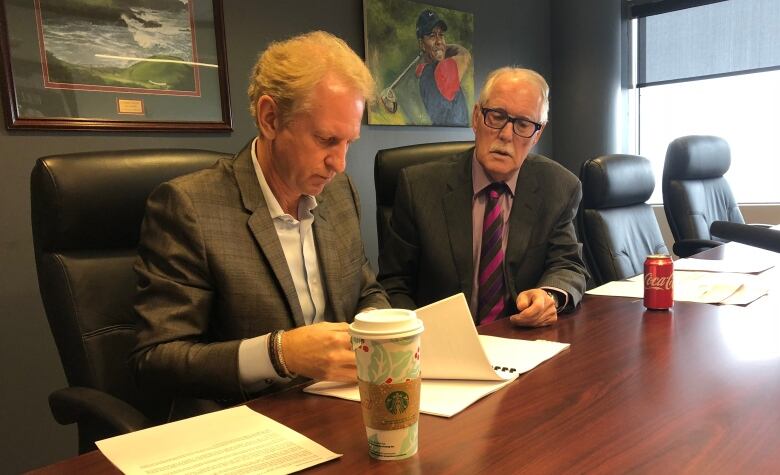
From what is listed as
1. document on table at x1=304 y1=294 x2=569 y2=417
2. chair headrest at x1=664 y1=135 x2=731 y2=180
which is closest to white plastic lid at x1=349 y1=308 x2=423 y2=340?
document on table at x1=304 y1=294 x2=569 y2=417

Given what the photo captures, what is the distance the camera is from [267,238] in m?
1.11

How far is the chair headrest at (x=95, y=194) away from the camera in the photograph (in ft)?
3.97

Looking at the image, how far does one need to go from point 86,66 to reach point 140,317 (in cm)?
140

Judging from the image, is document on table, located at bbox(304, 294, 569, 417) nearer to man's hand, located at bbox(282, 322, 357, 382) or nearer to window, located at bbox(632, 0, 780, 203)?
man's hand, located at bbox(282, 322, 357, 382)

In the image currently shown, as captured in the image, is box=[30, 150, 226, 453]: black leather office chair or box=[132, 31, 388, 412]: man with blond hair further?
box=[30, 150, 226, 453]: black leather office chair

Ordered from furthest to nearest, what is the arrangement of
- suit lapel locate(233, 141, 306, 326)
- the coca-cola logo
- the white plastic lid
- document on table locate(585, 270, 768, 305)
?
document on table locate(585, 270, 768, 305) → the coca-cola logo → suit lapel locate(233, 141, 306, 326) → the white plastic lid

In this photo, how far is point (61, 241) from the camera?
4.07 feet

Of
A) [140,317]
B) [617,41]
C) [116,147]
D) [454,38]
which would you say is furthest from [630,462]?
[617,41]

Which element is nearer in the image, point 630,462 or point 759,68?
point 630,462

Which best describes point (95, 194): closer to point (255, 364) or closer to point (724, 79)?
point (255, 364)

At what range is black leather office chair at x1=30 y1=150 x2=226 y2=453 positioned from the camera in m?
1.22

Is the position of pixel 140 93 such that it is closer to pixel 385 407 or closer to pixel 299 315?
pixel 299 315

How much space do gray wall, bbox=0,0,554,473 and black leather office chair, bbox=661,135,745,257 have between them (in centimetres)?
150

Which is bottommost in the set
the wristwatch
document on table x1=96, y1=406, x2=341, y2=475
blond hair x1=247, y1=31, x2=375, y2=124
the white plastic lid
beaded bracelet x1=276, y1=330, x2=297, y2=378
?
the wristwatch
